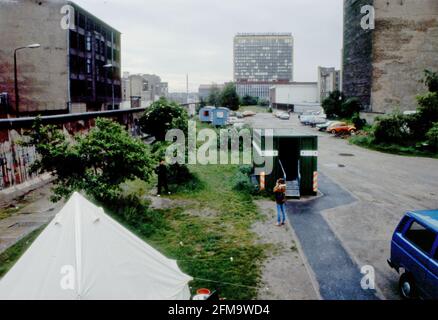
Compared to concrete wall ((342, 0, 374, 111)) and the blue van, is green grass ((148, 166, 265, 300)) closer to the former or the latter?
the blue van

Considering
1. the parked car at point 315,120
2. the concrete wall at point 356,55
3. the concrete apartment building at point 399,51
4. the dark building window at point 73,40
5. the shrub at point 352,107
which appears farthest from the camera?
Result: the shrub at point 352,107

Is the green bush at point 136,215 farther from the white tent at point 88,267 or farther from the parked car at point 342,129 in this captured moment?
the parked car at point 342,129

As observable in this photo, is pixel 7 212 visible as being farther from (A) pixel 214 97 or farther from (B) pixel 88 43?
(A) pixel 214 97

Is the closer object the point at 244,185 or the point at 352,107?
the point at 244,185

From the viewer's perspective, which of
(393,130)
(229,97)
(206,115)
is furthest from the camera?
(229,97)

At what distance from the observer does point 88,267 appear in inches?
235

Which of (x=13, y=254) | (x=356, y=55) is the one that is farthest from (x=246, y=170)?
(x=356, y=55)

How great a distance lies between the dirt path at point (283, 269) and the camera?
8406mm

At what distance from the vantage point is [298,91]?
355 ft

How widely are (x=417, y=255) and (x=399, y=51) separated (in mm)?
46381

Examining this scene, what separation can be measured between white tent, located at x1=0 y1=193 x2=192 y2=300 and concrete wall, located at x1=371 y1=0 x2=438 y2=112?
48.2 metres

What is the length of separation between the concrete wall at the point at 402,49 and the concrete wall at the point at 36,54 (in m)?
39.2

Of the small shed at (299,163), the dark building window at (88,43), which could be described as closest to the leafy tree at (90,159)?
the small shed at (299,163)

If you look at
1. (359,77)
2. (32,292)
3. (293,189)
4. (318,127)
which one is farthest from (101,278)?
(359,77)
